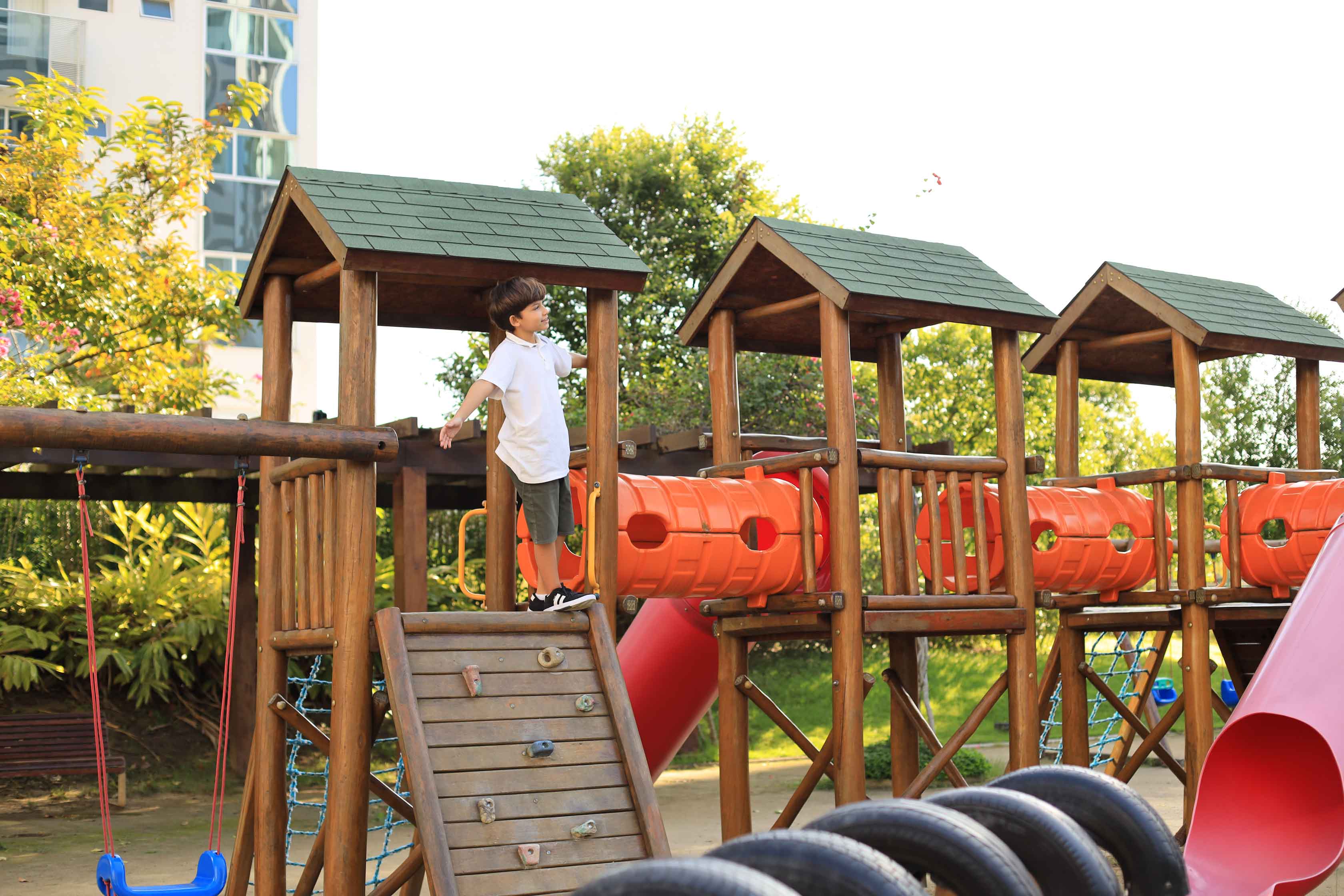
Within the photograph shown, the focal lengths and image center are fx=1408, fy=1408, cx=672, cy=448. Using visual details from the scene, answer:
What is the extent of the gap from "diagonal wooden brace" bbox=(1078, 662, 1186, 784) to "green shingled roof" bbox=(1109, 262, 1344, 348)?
2.52 metres

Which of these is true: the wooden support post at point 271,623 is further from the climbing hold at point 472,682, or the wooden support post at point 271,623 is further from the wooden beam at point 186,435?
the climbing hold at point 472,682

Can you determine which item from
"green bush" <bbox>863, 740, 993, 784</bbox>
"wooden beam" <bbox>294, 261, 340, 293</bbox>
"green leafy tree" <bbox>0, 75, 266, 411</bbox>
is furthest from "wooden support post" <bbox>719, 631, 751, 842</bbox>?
"green leafy tree" <bbox>0, 75, 266, 411</bbox>

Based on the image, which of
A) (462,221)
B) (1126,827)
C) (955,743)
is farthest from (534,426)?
(1126,827)

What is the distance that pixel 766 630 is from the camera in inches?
310

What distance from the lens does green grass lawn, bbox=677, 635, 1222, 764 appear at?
17656 millimetres

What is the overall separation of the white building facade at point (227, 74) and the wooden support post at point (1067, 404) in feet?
58.1

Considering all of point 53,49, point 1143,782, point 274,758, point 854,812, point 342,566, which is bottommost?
point 1143,782

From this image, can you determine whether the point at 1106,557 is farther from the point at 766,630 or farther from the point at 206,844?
the point at 206,844

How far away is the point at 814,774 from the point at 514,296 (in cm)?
315

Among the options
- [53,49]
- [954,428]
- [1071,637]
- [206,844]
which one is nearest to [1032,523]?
[1071,637]

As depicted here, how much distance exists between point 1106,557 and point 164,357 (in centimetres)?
879

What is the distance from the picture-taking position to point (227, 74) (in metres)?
26.7

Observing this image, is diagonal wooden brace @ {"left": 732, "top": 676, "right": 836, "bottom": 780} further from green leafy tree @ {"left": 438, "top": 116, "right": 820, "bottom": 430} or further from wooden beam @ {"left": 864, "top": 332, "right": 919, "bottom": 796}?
green leafy tree @ {"left": 438, "top": 116, "right": 820, "bottom": 430}

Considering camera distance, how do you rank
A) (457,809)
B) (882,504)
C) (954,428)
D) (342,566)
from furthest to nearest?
(954,428)
(882,504)
(342,566)
(457,809)
